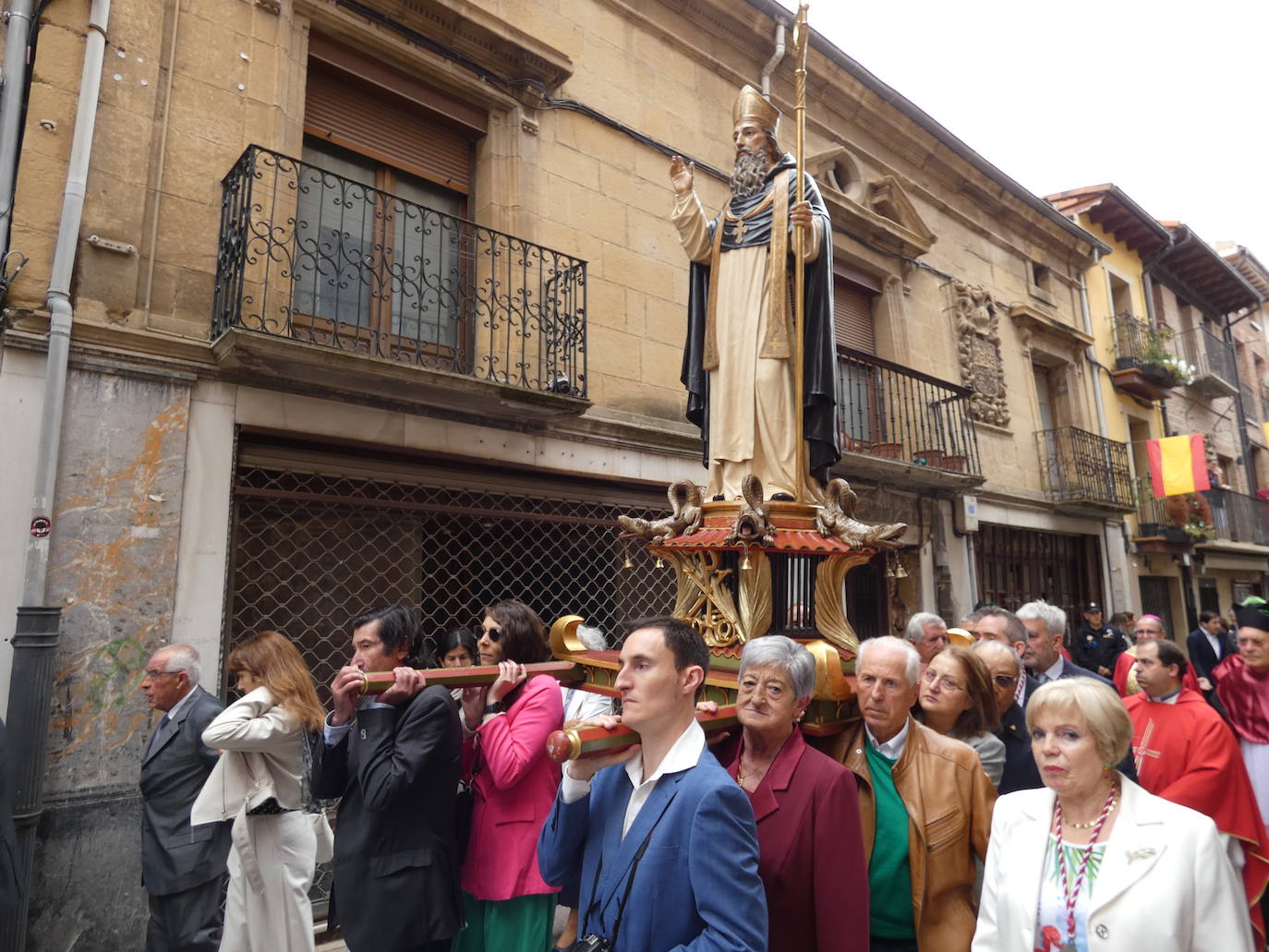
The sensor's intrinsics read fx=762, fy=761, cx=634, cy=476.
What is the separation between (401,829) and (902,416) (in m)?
8.78

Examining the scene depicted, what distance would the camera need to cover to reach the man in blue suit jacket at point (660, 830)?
1.49 metres

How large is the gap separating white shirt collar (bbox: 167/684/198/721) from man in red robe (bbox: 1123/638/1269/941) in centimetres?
409

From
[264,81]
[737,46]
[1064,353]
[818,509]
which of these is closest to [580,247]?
[264,81]

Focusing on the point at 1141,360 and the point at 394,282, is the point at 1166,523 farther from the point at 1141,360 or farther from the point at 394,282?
the point at 394,282

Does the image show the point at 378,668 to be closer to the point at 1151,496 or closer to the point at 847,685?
the point at 847,685

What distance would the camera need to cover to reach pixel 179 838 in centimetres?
325

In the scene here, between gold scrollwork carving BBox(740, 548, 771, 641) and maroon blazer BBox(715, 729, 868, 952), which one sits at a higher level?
gold scrollwork carving BBox(740, 548, 771, 641)

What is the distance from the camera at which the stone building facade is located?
4410 mm

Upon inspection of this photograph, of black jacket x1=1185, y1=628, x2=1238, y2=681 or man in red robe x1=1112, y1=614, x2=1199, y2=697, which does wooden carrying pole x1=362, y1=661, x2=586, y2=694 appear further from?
black jacket x1=1185, y1=628, x2=1238, y2=681

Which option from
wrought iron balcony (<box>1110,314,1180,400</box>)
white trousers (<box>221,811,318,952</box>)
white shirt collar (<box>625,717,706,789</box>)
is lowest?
white trousers (<box>221,811,318,952</box>)

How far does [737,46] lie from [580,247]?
3803 millimetres

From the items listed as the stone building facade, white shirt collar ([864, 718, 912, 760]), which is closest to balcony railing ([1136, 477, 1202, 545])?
the stone building facade

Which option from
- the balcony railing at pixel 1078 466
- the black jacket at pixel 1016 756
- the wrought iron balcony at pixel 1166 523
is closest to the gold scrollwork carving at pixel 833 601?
the black jacket at pixel 1016 756

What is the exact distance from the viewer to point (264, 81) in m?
5.55
